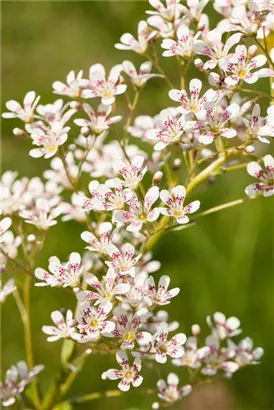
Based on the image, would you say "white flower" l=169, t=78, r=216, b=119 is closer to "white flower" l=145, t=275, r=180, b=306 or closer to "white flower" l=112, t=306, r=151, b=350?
"white flower" l=145, t=275, r=180, b=306

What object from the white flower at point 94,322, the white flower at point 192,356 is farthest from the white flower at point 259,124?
the white flower at point 192,356

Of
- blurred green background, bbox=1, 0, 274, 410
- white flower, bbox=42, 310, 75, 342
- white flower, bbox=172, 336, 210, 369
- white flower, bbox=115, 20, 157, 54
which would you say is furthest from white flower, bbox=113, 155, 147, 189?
blurred green background, bbox=1, 0, 274, 410

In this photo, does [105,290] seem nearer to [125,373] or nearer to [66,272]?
[66,272]

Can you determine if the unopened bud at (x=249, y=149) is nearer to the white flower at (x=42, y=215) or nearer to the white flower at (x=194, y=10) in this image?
the white flower at (x=194, y=10)

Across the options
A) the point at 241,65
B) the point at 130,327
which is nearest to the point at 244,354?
the point at 130,327

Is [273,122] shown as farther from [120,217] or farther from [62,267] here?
[62,267]

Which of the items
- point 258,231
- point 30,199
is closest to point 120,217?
point 30,199
